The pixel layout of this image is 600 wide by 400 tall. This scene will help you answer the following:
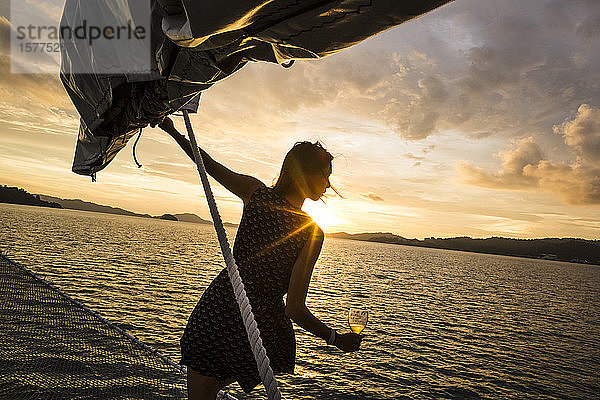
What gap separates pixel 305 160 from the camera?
227cm

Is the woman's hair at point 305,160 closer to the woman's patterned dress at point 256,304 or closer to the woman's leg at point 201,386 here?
the woman's patterned dress at point 256,304

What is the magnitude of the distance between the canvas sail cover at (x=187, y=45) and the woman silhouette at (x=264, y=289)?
2.53 ft

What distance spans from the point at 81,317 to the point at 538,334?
103ft

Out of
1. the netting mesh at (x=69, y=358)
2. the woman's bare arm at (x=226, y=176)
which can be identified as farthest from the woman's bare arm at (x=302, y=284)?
the netting mesh at (x=69, y=358)

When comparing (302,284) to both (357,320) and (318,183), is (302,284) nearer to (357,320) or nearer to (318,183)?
(318,183)

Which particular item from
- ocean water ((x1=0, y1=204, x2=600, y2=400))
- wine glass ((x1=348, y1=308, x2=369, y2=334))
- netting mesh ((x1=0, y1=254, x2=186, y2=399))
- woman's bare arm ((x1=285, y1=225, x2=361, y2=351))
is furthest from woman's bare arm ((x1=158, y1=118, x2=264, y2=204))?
ocean water ((x1=0, y1=204, x2=600, y2=400))

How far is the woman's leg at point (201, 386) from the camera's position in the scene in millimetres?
2385

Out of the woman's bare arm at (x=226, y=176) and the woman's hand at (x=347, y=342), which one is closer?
the woman's hand at (x=347, y=342)

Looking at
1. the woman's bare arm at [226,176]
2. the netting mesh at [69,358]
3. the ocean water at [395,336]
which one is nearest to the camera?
the woman's bare arm at [226,176]

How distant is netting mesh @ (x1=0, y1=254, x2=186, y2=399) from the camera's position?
8.02 meters

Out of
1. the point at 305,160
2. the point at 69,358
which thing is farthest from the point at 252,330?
the point at 69,358

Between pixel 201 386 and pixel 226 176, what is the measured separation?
1366 millimetres

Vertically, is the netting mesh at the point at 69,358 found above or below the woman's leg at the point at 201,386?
below

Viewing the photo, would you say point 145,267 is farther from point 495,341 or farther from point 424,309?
point 495,341
